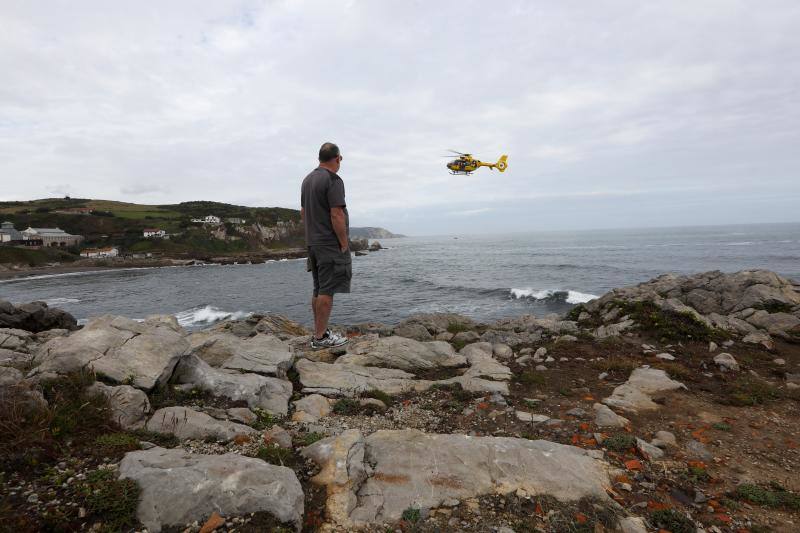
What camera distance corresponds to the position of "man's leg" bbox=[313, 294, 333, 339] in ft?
23.0

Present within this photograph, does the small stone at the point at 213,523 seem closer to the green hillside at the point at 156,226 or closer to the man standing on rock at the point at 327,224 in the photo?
the man standing on rock at the point at 327,224

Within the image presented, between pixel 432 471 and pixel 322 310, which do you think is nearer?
pixel 432 471

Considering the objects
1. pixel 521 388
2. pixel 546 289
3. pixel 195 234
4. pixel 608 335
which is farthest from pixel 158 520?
pixel 195 234

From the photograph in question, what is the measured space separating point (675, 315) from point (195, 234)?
385 ft

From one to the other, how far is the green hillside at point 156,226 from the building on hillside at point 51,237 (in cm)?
277

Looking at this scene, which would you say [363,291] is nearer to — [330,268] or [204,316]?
[204,316]

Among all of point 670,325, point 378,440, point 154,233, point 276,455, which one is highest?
Result: point 154,233

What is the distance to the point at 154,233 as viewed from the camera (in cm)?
10394

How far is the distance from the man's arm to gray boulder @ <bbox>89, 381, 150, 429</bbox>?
3532mm

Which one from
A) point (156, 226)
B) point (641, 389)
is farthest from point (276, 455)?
point (156, 226)

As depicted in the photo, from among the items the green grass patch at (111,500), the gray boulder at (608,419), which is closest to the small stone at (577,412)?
the gray boulder at (608,419)

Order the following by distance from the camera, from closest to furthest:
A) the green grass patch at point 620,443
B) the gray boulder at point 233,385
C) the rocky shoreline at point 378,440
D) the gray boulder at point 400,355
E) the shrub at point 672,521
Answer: the rocky shoreline at point 378,440, the shrub at point 672,521, the green grass patch at point 620,443, the gray boulder at point 233,385, the gray boulder at point 400,355

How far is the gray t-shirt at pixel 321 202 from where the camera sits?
6.34 metres

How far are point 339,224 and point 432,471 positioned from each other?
3961mm
